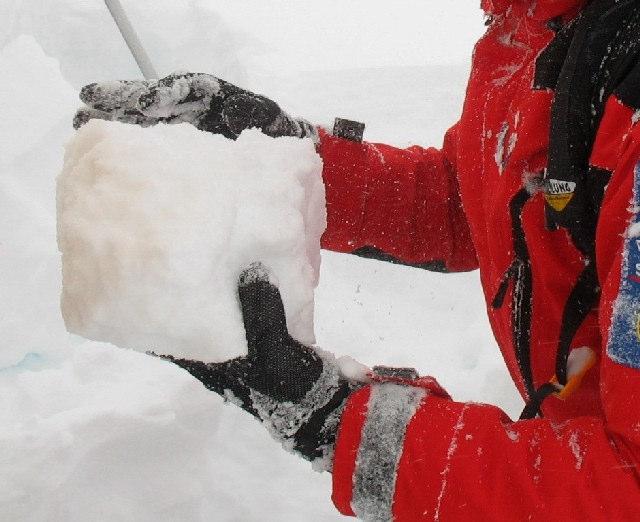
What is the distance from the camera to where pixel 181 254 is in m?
0.77

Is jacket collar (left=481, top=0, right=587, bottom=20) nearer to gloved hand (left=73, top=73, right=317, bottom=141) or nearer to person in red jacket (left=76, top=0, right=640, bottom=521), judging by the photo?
person in red jacket (left=76, top=0, right=640, bottom=521)

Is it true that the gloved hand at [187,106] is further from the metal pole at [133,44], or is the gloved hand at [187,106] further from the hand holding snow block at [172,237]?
the metal pole at [133,44]

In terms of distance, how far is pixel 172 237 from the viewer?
78 cm

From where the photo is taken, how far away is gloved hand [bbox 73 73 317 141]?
117cm

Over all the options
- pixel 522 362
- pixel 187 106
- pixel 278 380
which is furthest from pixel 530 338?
pixel 187 106

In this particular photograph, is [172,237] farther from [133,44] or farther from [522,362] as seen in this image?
[133,44]

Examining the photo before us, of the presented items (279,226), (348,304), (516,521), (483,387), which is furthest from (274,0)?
(516,521)

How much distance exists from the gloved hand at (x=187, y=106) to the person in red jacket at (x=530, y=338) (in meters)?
0.44

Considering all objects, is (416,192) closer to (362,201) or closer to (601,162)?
(362,201)

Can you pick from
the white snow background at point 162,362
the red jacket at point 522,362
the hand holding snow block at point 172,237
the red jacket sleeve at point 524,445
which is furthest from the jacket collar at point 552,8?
the white snow background at point 162,362

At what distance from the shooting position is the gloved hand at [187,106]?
3.84ft

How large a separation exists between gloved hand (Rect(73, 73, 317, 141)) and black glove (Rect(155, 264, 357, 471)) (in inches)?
20.9

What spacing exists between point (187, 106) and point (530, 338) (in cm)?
83

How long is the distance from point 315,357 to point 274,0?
4.62 meters
